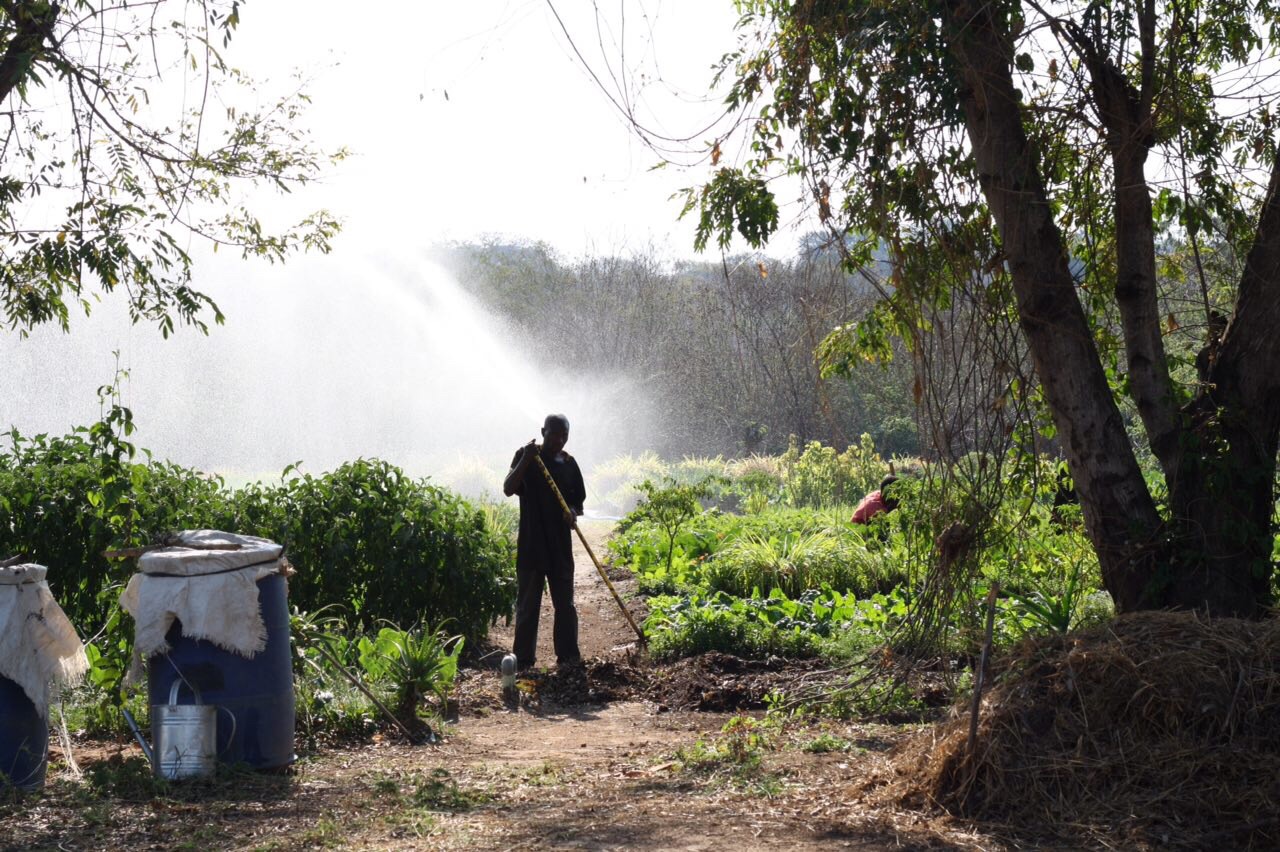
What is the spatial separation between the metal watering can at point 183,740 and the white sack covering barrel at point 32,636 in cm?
45

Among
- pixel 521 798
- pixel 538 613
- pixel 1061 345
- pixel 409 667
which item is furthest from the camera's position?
pixel 538 613

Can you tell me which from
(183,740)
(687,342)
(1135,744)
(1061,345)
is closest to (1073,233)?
(1061,345)

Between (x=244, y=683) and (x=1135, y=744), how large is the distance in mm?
3332

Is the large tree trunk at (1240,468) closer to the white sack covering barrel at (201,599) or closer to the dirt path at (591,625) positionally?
the white sack covering barrel at (201,599)

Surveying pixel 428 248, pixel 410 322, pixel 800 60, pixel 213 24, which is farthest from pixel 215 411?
pixel 800 60

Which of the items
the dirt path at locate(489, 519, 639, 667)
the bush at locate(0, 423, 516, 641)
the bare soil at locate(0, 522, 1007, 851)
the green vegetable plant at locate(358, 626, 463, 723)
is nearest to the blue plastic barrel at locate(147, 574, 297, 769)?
the bare soil at locate(0, 522, 1007, 851)

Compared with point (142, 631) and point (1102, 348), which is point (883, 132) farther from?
point (142, 631)

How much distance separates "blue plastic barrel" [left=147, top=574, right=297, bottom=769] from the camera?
4824 mm

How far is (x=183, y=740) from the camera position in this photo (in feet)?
15.7

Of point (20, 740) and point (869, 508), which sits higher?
point (869, 508)

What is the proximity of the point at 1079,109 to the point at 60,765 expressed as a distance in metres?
5.40

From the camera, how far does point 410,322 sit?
34.5m

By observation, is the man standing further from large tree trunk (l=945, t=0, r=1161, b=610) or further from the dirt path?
large tree trunk (l=945, t=0, r=1161, b=610)

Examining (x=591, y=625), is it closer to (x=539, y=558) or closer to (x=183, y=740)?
(x=539, y=558)
